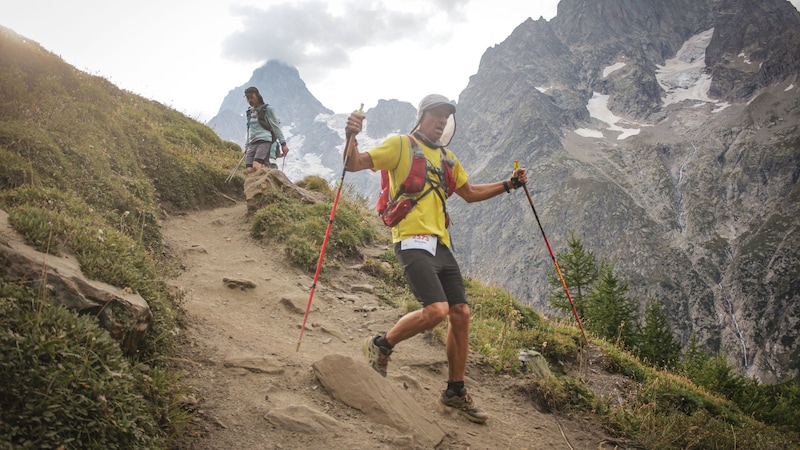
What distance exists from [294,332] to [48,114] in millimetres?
6199

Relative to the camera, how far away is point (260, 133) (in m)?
13.1

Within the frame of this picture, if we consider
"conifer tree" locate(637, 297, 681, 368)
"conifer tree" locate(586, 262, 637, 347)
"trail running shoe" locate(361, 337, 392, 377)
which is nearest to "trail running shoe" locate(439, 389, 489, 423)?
"trail running shoe" locate(361, 337, 392, 377)

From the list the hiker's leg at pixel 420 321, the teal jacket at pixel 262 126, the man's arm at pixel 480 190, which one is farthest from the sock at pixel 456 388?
the teal jacket at pixel 262 126

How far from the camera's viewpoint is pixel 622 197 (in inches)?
7210

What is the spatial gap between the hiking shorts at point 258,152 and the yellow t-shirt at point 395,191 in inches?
364

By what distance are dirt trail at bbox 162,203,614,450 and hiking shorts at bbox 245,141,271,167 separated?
3453 mm

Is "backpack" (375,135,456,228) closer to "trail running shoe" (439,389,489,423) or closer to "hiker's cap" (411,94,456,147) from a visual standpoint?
"hiker's cap" (411,94,456,147)

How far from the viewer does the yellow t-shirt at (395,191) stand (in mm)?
4707

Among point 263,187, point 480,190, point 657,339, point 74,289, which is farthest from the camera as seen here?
point 657,339

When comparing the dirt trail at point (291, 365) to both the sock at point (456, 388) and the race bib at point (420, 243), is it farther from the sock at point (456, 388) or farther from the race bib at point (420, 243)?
the race bib at point (420, 243)

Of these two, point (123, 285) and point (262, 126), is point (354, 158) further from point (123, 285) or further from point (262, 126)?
point (262, 126)

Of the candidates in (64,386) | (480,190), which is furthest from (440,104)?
(64,386)

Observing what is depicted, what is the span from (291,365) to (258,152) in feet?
30.7

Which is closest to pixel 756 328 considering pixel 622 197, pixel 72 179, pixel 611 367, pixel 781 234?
pixel 781 234
